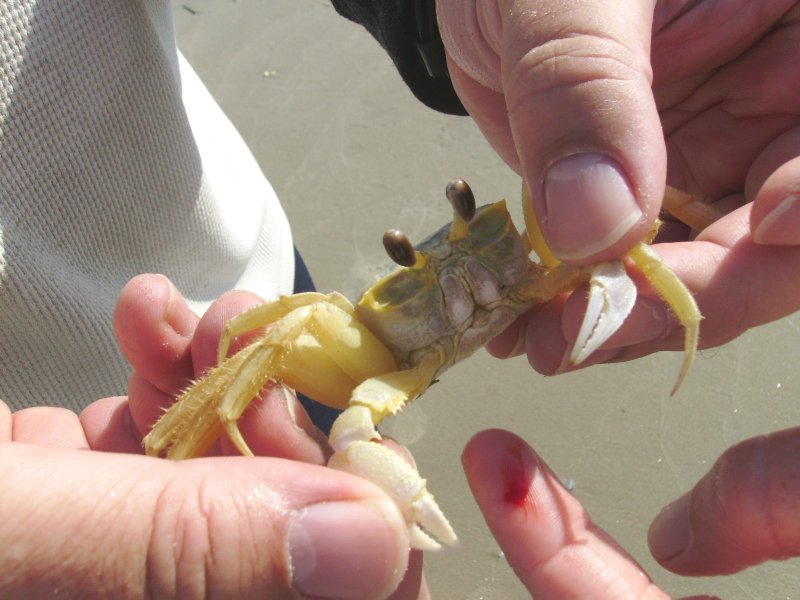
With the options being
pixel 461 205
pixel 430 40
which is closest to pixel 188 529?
pixel 461 205

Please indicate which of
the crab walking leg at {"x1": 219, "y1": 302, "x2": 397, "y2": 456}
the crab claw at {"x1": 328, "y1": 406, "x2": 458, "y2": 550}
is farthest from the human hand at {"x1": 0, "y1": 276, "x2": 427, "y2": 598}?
the crab walking leg at {"x1": 219, "y1": 302, "x2": 397, "y2": 456}

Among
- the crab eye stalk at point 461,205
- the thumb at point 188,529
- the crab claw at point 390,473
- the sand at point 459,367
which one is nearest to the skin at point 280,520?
the thumb at point 188,529

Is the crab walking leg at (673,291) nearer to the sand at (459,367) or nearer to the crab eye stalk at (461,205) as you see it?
the crab eye stalk at (461,205)

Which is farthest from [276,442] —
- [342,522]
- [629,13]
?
[629,13]

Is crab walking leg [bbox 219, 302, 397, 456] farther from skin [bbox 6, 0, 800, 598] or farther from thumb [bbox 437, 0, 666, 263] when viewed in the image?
thumb [bbox 437, 0, 666, 263]

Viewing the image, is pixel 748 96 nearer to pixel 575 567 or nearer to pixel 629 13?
pixel 629 13

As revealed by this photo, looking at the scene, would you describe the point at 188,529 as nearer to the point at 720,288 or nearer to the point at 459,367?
the point at 720,288

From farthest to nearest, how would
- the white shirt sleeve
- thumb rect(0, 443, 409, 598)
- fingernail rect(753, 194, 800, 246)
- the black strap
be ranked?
the black strap, the white shirt sleeve, fingernail rect(753, 194, 800, 246), thumb rect(0, 443, 409, 598)

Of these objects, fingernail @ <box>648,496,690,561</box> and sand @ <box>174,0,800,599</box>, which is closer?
fingernail @ <box>648,496,690,561</box>
